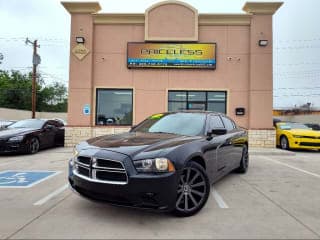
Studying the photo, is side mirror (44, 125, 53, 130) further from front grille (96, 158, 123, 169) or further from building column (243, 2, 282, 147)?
building column (243, 2, 282, 147)

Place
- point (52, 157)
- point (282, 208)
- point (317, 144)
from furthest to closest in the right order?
point (317, 144), point (52, 157), point (282, 208)

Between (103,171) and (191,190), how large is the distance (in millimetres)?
1304

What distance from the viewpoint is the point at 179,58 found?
1290 centimetres

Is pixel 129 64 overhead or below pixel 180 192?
overhead

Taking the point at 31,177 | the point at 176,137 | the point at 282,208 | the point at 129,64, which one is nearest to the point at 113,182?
the point at 176,137

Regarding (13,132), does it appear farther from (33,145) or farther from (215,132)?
(215,132)

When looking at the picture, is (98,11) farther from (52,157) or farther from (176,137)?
(176,137)

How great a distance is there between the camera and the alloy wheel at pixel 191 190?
149 inches

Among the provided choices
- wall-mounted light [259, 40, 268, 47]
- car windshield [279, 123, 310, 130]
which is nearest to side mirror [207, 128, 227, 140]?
wall-mounted light [259, 40, 268, 47]

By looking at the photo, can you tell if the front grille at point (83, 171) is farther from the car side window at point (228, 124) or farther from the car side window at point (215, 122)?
the car side window at point (228, 124)

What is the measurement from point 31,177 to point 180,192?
14.0ft

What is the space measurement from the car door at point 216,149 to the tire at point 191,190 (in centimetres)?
65

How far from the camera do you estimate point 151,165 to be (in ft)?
11.5

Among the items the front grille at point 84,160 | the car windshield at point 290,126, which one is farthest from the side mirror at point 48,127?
the car windshield at point 290,126
